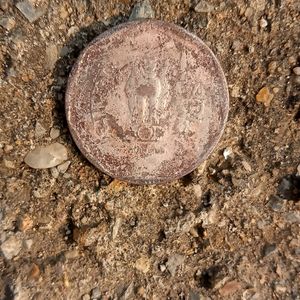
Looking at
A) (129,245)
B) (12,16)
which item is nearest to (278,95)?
(129,245)

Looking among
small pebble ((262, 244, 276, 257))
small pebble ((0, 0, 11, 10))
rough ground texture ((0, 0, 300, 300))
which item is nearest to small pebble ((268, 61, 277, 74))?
rough ground texture ((0, 0, 300, 300))

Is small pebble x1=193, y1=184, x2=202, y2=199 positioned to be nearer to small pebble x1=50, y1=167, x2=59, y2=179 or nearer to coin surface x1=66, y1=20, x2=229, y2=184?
coin surface x1=66, y1=20, x2=229, y2=184

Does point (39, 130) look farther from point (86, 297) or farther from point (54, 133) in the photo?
point (86, 297)

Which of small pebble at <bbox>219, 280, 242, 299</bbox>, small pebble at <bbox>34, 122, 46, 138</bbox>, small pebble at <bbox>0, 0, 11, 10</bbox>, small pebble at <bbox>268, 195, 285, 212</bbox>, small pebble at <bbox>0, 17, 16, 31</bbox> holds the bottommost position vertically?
small pebble at <bbox>219, 280, 242, 299</bbox>

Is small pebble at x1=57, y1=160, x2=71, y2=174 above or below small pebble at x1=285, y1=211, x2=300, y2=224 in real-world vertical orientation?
above

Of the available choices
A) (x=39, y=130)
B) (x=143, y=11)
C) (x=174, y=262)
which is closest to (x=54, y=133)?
(x=39, y=130)

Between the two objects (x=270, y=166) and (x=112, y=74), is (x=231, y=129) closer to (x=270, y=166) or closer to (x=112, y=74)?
(x=270, y=166)

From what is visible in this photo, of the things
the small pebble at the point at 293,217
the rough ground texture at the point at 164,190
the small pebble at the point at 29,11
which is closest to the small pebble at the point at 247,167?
the rough ground texture at the point at 164,190
